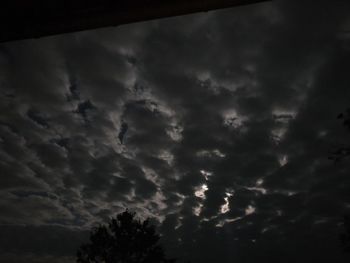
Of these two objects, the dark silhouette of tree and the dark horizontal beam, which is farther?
the dark silhouette of tree

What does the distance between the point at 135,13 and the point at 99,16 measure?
255 millimetres

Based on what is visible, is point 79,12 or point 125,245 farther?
point 125,245

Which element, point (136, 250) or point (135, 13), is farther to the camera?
point (136, 250)

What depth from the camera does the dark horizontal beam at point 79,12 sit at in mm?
1826

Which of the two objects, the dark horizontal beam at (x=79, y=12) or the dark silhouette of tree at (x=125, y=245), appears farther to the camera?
the dark silhouette of tree at (x=125, y=245)

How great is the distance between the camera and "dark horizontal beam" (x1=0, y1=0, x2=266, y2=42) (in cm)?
183

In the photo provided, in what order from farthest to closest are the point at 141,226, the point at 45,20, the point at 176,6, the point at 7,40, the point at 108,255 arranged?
the point at 141,226
the point at 108,255
the point at 7,40
the point at 45,20
the point at 176,6

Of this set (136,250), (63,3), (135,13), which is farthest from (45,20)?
(136,250)

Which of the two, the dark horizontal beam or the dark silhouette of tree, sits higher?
the dark silhouette of tree

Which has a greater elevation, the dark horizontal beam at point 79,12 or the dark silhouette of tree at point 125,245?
the dark silhouette of tree at point 125,245

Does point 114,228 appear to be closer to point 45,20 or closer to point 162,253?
point 162,253

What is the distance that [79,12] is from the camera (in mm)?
1914

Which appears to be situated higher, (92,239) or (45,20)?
(92,239)

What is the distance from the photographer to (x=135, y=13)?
74.3 inches
